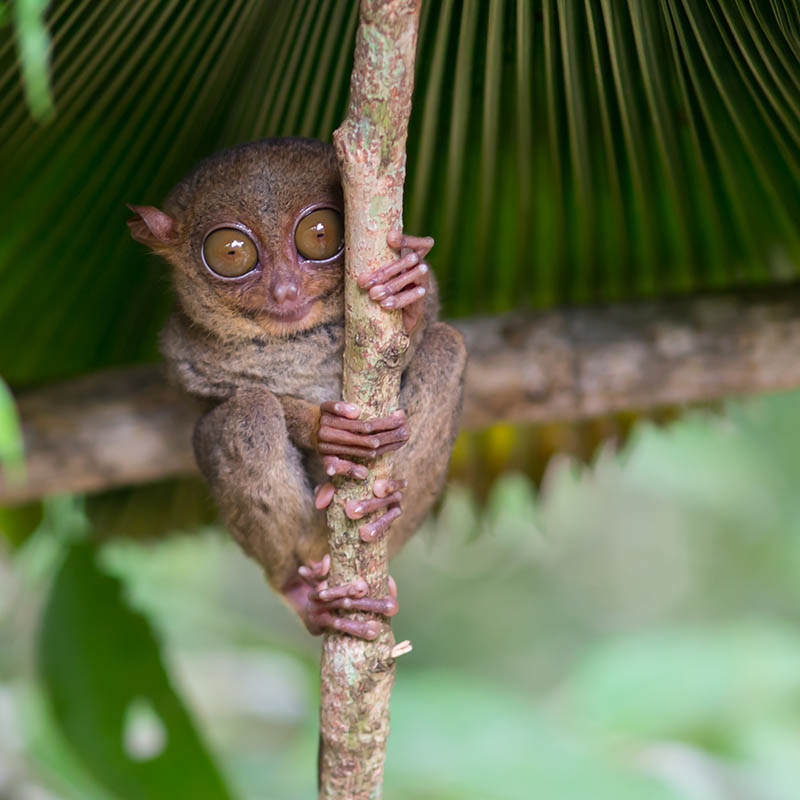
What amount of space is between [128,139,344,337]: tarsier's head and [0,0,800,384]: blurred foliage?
273 millimetres

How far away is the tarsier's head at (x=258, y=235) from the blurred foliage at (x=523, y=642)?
1331mm

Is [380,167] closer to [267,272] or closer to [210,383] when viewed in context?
[267,272]

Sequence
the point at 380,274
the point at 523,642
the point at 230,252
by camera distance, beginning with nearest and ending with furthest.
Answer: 1. the point at 380,274
2. the point at 230,252
3. the point at 523,642

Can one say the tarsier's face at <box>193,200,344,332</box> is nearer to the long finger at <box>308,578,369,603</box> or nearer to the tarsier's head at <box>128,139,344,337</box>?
the tarsier's head at <box>128,139,344,337</box>

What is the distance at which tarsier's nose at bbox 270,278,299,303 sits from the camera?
7.71ft

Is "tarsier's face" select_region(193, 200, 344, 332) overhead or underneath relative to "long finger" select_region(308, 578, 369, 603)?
overhead

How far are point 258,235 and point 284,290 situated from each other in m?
0.16

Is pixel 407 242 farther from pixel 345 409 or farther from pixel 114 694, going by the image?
pixel 114 694

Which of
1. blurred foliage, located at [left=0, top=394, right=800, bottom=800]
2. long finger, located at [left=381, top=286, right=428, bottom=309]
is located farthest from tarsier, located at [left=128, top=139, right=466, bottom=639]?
blurred foliage, located at [left=0, top=394, right=800, bottom=800]

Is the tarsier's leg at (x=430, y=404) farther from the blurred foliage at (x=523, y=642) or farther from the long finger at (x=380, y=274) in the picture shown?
the blurred foliage at (x=523, y=642)

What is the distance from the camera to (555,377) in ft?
10.1

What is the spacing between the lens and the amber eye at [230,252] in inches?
95.7

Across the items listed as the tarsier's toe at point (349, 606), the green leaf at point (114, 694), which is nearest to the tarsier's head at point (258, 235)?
the tarsier's toe at point (349, 606)

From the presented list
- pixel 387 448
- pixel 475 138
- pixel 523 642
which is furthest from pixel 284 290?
pixel 523 642
